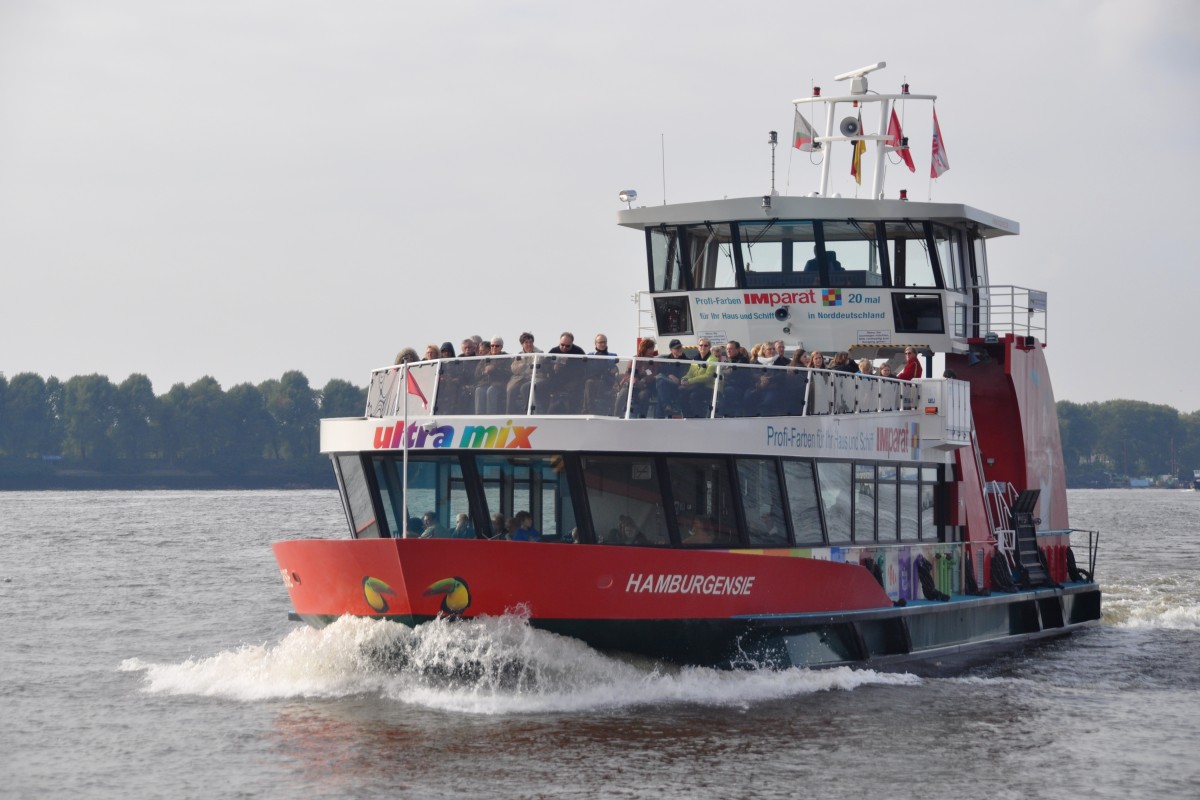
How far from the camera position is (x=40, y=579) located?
36.4m

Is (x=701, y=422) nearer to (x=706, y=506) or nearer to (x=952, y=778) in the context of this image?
(x=706, y=506)

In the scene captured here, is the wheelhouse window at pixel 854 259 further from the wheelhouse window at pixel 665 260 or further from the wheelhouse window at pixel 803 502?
the wheelhouse window at pixel 803 502

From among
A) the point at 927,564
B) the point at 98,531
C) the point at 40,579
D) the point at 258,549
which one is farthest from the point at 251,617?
the point at 98,531

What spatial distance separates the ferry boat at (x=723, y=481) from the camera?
1617cm

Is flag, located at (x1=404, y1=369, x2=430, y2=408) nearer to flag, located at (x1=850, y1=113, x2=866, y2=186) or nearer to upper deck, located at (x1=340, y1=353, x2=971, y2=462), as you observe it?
upper deck, located at (x1=340, y1=353, x2=971, y2=462)

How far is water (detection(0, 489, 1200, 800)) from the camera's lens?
14.0 m

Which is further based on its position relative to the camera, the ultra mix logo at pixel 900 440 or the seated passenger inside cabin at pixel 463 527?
the ultra mix logo at pixel 900 440

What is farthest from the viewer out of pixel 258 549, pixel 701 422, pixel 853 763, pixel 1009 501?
pixel 258 549

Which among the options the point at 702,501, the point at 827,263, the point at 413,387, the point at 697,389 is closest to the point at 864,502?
the point at 702,501

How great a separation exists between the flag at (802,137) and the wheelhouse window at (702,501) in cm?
1045

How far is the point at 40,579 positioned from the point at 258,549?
1229 centimetres

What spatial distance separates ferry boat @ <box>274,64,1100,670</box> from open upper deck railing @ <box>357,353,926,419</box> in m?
0.02

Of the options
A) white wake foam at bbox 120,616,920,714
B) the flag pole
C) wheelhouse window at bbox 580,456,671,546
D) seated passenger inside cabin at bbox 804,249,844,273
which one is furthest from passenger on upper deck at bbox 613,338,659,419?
seated passenger inside cabin at bbox 804,249,844,273

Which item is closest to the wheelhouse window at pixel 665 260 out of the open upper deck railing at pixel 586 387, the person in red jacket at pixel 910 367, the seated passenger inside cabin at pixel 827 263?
the seated passenger inside cabin at pixel 827 263
